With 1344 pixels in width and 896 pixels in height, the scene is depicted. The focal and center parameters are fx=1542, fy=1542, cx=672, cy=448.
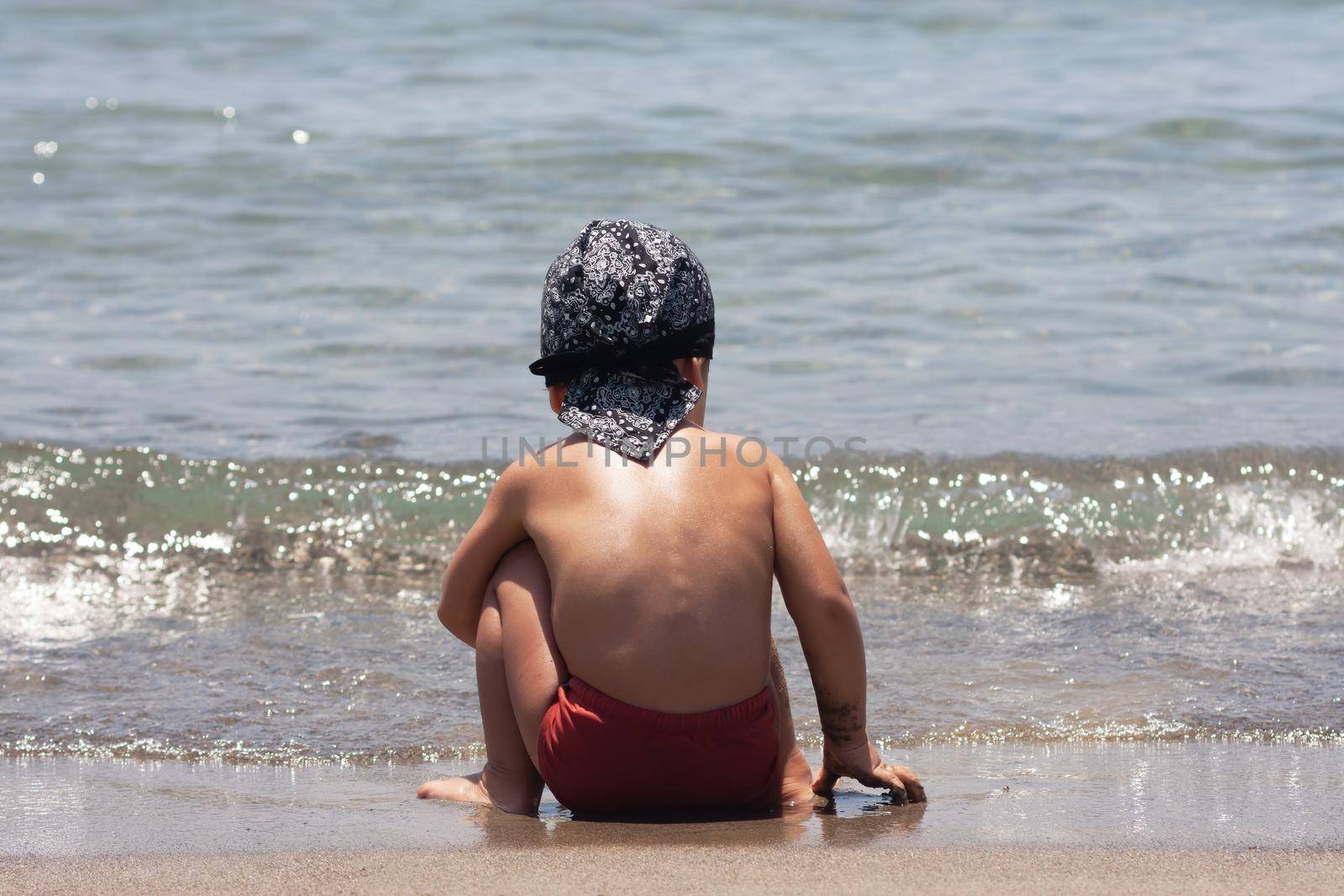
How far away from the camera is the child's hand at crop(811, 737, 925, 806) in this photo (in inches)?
97.4

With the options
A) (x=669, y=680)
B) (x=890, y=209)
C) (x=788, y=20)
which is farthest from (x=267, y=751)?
(x=788, y=20)

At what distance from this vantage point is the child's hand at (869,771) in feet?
8.12

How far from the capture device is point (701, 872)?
6.75 feet

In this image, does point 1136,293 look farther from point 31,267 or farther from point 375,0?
point 375,0

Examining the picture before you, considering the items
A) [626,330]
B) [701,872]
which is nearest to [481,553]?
[626,330]

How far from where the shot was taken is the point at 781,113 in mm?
11023

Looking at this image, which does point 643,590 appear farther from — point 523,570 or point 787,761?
point 787,761

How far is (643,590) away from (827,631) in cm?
31

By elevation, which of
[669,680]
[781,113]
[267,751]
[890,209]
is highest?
[781,113]

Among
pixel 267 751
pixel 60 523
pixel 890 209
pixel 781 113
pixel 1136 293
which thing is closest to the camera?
pixel 267 751

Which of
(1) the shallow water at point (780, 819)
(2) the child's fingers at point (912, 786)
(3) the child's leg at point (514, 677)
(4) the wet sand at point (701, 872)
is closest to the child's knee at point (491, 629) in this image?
(3) the child's leg at point (514, 677)

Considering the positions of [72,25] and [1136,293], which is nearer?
[1136,293]

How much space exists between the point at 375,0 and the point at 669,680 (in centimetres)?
1316

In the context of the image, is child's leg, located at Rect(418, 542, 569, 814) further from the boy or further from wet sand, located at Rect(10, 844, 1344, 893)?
wet sand, located at Rect(10, 844, 1344, 893)
